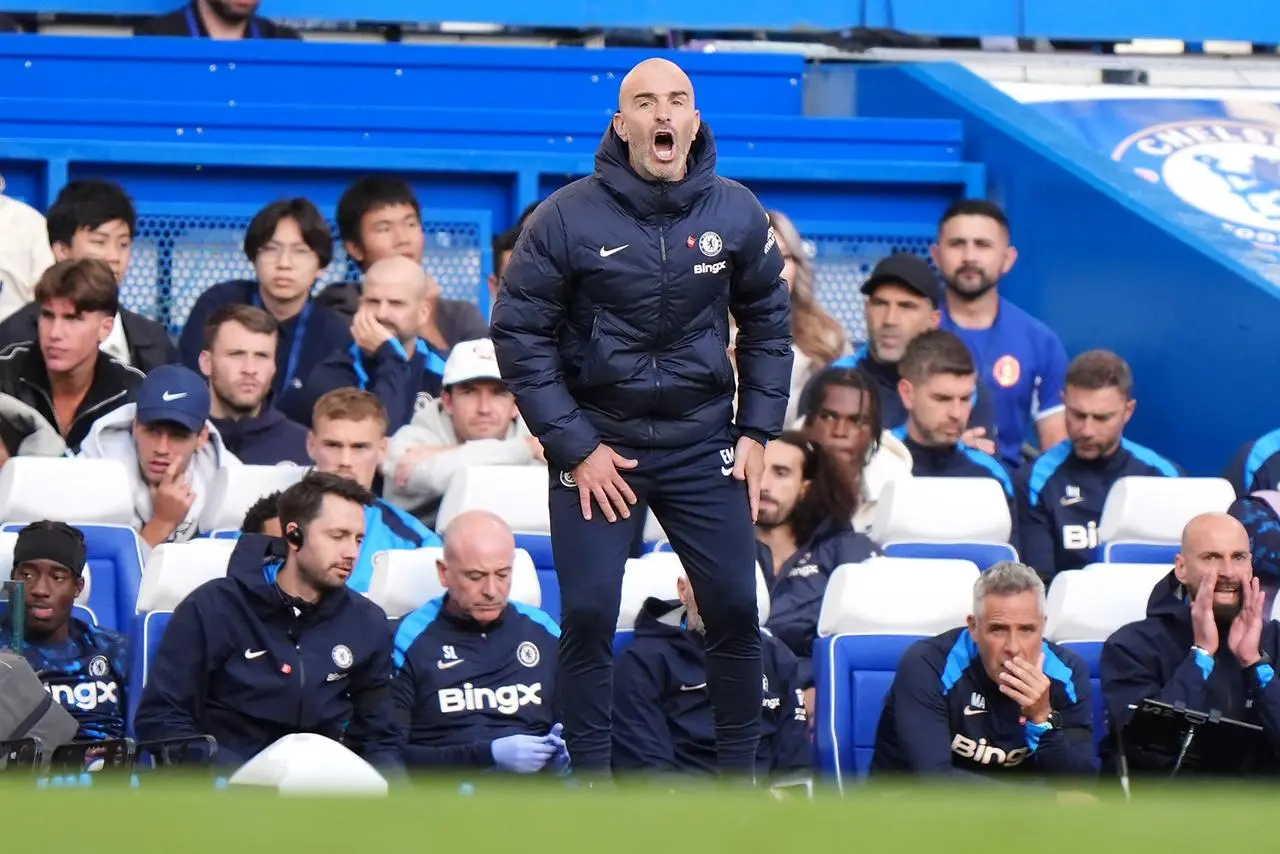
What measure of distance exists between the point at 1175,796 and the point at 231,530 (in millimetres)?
5540

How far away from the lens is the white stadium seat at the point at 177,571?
22.0 ft

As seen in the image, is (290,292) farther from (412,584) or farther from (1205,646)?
(1205,646)

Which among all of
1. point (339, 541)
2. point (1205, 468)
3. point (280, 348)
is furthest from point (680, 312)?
point (1205, 468)

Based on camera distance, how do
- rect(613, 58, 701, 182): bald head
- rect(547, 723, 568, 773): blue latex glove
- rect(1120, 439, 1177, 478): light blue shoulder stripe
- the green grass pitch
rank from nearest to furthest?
the green grass pitch
rect(613, 58, 701, 182): bald head
rect(547, 723, 568, 773): blue latex glove
rect(1120, 439, 1177, 478): light blue shoulder stripe

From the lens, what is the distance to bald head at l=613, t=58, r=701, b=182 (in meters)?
4.84

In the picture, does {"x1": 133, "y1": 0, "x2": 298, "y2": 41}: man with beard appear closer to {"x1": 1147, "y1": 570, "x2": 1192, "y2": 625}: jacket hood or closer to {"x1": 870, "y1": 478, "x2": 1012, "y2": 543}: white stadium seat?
{"x1": 870, "y1": 478, "x2": 1012, "y2": 543}: white stadium seat

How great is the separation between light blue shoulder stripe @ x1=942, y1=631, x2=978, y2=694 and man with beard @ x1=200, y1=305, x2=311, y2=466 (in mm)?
2510

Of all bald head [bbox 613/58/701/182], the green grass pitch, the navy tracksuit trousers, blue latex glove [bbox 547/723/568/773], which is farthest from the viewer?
blue latex glove [bbox 547/723/568/773]

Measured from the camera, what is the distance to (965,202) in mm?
9328

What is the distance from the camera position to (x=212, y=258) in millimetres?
9883

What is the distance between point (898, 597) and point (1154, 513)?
1.44m

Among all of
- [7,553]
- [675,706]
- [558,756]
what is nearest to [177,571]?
[7,553]

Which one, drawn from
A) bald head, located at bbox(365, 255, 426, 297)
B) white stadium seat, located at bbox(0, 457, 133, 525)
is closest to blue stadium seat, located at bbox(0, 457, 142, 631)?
white stadium seat, located at bbox(0, 457, 133, 525)

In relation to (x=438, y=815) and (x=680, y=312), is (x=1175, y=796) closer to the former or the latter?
(x=438, y=815)
